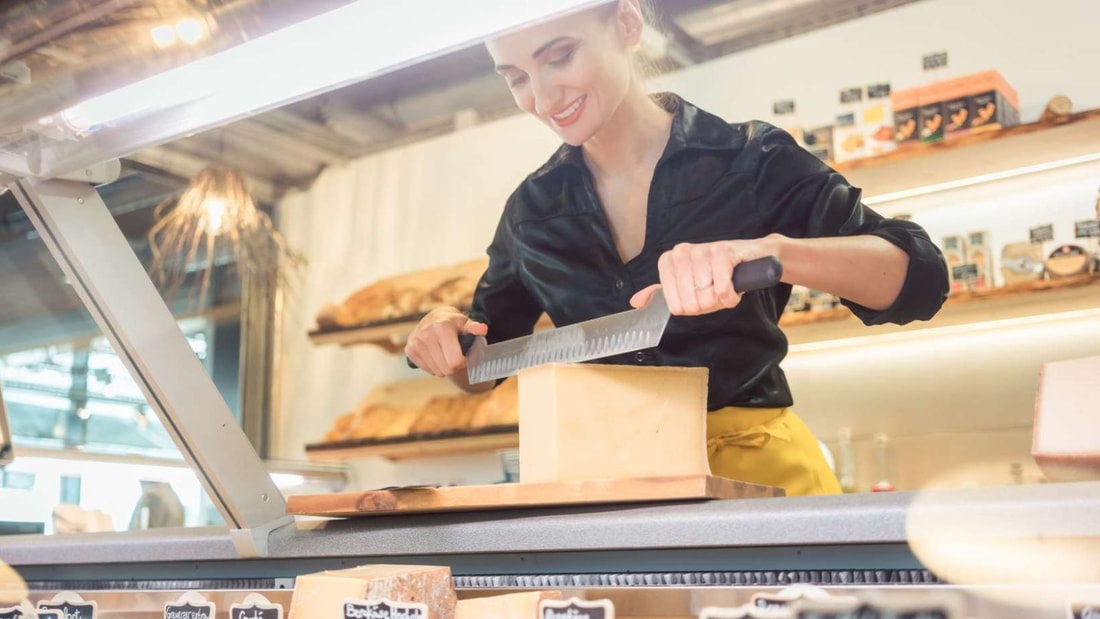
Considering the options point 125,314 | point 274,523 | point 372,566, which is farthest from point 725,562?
point 125,314

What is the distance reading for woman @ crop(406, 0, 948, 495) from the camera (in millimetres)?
1546

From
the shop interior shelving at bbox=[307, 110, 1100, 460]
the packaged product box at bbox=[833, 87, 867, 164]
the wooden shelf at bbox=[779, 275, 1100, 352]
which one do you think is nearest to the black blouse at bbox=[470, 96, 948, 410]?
the wooden shelf at bbox=[779, 275, 1100, 352]

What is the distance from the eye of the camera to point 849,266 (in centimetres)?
137

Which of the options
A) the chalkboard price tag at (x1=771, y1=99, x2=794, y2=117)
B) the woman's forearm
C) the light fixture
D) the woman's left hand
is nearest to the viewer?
the woman's left hand

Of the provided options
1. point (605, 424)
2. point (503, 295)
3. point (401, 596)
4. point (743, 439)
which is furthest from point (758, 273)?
point (503, 295)

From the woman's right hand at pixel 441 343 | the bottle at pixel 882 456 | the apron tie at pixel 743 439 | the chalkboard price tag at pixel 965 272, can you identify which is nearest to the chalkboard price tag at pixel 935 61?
the chalkboard price tag at pixel 965 272

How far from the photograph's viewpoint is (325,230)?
499 cm

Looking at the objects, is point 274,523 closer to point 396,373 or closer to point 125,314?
point 125,314

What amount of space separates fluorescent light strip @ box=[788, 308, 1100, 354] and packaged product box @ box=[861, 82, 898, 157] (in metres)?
0.58

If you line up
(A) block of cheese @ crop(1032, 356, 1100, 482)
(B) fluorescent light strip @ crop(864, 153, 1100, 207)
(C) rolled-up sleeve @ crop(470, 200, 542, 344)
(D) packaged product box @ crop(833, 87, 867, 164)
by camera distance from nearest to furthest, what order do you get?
(A) block of cheese @ crop(1032, 356, 1100, 482) < (C) rolled-up sleeve @ crop(470, 200, 542, 344) < (B) fluorescent light strip @ crop(864, 153, 1100, 207) < (D) packaged product box @ crop(833, 87, 867, 164)

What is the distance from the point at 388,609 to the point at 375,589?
0.08 feet

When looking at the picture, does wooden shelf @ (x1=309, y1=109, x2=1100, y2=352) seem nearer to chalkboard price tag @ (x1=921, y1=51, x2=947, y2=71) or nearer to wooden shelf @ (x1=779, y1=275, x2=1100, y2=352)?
wooden shelf @ (x1=779, y1=275, x2=1100, y2=352)

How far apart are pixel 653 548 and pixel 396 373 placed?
3688mm

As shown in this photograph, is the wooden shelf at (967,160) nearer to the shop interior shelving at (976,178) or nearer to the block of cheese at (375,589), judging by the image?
the shop interior shelving at (976,178)
